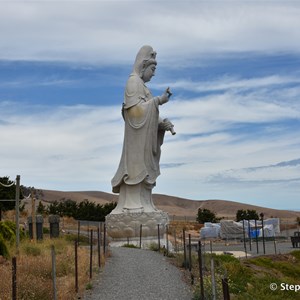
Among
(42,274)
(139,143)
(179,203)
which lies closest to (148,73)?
(139,143)

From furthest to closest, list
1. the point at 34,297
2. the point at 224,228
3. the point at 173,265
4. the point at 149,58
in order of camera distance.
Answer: the point at 224,228 < the point at 149,58 < the point at 173,265 < the point at 34,297

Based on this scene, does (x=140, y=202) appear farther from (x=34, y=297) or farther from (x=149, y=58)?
(x=34, y=297)

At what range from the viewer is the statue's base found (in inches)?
1089

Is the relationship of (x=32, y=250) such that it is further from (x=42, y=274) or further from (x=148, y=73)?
(x=148, y=73)

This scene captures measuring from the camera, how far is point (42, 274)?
50.0 ft

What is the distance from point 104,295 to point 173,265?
6.08 m

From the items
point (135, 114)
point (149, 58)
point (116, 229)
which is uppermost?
point (149, 58)

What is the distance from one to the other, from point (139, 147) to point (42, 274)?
47.0 feet

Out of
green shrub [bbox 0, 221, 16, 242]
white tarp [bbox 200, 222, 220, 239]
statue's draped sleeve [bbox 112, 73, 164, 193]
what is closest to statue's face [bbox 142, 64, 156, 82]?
statue's draped sleeve [bbox 112, 73, 164, 193]

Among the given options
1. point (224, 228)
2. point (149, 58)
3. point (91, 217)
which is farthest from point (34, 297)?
point (91, 217)

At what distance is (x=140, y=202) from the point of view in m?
28.5

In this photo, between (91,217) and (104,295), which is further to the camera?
(91,217)

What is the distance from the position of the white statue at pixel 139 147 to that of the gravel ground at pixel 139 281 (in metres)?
6.86

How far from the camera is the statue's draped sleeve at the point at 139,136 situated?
1130 inches
